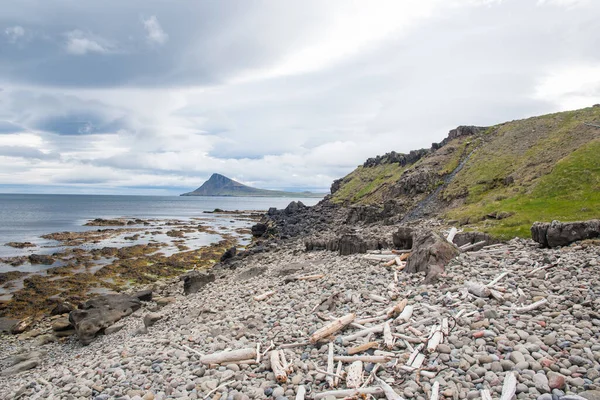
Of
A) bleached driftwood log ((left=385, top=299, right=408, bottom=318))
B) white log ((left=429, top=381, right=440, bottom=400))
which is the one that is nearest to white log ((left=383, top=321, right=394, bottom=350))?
bleached driftwood log ((left=385, top=299, right=408, bottom=318))

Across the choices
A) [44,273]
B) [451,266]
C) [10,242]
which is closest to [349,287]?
[451,266]

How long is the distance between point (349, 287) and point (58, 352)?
59.2 ft

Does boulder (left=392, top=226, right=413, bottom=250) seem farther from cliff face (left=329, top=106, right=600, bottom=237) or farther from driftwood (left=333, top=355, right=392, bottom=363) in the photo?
driftwood (left=333, top=355, right=392, bottom=363)

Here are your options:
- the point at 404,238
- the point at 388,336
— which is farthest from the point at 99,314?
the point at 388,336

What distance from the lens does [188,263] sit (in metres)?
47.9

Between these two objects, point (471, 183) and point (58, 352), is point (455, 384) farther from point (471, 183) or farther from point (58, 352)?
point (471, 183)

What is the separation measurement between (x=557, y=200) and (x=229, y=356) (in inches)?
1208

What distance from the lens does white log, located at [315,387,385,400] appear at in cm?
808

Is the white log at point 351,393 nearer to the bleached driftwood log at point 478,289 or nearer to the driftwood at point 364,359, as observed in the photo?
the driftwood at point 364,359

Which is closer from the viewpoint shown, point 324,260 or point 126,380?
point 126,380

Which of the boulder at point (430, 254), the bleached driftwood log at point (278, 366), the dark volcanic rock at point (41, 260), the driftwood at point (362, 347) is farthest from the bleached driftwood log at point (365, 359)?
the dark volcanic rock at point (41, 260)

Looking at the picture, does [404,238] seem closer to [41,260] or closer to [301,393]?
[301,393]

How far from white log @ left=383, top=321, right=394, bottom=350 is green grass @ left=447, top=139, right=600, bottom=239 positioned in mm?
14700

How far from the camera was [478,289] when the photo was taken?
1223cm
